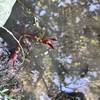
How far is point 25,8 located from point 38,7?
0.12m

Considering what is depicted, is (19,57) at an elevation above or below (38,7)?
below

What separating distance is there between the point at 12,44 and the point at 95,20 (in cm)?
83

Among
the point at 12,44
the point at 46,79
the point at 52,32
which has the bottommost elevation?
the point at 46,79

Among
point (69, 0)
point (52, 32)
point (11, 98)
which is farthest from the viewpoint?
point (69, 0)

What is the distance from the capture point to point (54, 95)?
288cm

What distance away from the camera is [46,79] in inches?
116

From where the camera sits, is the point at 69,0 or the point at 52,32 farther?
the point at 69,0

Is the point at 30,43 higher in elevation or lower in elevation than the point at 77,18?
lower

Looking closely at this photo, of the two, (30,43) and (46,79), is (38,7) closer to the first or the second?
(30,43)

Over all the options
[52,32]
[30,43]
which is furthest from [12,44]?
[52,32]

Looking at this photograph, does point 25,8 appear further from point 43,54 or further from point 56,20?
point 43,54

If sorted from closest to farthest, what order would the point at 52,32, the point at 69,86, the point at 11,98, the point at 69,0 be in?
the point at 11,98 < the point at 69,86 < the point at 52,32 < the point at 69,0


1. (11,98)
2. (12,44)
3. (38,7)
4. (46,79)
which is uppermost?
(38,7)

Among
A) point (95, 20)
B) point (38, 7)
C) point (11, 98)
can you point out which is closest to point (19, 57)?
point (11, 98)
